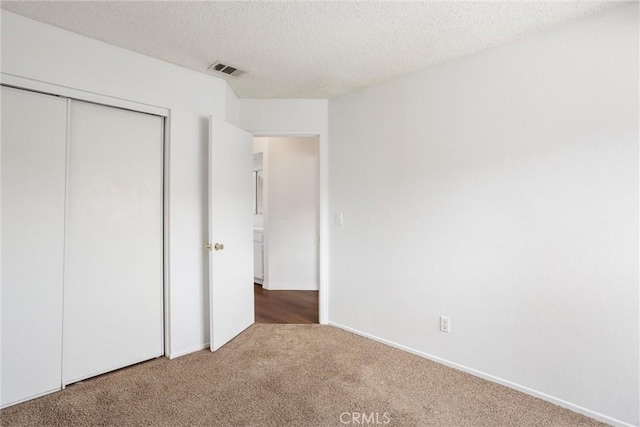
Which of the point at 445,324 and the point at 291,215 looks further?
the point at 291,215

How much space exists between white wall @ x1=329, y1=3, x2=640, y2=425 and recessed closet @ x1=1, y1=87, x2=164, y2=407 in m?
1.82

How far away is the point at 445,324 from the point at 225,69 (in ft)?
8.74

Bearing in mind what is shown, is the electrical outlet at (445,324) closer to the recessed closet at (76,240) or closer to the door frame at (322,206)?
the door frame at (322,206)

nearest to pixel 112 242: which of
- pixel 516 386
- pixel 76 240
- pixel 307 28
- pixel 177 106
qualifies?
pixel 76 240

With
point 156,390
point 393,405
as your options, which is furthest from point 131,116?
point 393,405

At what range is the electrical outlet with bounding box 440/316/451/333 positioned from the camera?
2387 mm

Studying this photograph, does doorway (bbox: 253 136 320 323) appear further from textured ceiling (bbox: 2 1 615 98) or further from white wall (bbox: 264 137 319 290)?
textured ceiling (bbox: 2 1 615 98)

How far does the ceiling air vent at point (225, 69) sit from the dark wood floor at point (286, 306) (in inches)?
94.5

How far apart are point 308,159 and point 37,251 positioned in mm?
3383

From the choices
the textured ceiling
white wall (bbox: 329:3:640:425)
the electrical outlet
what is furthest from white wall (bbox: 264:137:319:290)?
the electrical outlet

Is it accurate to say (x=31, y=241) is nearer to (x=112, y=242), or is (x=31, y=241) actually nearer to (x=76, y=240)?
(x=76, y=240)

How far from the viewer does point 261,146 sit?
16.3 ft

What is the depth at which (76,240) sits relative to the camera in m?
2.10

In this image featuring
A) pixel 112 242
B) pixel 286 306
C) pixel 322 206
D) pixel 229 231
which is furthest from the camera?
pixel 286 306
